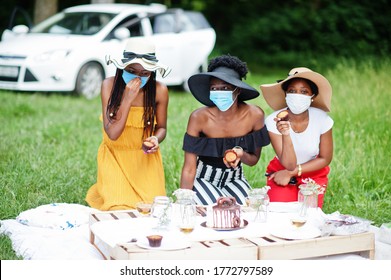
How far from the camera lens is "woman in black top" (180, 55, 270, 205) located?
18.2 ft

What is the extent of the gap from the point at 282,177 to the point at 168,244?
63.7 inches

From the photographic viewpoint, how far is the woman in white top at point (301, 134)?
5559 mm

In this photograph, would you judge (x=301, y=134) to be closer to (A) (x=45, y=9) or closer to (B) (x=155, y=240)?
(B) (x=155, y=240)

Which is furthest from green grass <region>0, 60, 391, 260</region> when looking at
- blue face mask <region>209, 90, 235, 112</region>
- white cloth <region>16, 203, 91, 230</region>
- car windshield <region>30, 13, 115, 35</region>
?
car windshield <region>30, 13, 115, 35</region>

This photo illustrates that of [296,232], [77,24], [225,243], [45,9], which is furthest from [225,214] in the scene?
[45,9]

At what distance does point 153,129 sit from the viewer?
19.4ft

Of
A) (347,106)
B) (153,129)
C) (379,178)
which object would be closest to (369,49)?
(347,106)

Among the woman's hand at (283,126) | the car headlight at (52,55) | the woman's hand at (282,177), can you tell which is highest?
the car headlight at (52,55)

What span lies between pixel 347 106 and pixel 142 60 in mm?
4624

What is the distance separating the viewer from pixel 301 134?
223 inches

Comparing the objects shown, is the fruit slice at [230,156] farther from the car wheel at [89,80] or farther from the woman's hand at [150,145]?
the car wheel at [89,80]

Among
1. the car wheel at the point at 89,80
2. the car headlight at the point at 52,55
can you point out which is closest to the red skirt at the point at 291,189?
the car headlight at the point at 52,55

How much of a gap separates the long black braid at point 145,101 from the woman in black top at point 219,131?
0.35 m

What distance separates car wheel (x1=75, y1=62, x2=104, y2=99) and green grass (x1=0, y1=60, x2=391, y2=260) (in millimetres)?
931
